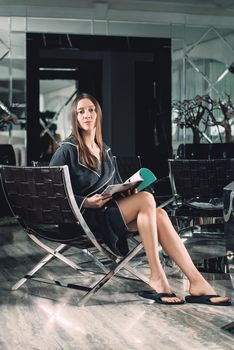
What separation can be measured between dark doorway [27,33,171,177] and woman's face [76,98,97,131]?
189 inches

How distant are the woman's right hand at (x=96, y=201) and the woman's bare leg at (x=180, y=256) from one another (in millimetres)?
327

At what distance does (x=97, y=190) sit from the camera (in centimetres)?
386

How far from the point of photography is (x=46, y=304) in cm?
356

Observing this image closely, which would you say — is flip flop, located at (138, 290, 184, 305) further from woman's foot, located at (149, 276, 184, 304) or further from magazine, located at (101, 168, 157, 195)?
magazine, located at (101, 168, 157, 195)

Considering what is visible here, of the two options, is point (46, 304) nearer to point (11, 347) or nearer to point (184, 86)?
point (11, 347)

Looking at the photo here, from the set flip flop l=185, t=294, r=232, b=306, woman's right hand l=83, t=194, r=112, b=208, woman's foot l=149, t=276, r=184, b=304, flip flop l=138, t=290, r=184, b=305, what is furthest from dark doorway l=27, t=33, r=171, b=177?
flip flop l=185, t=294, r=232, b=306

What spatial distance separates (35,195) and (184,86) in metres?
6.05

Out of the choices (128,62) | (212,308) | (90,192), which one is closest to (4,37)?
(128,62)

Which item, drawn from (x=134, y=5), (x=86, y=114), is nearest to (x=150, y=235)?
(x=86, y=114)

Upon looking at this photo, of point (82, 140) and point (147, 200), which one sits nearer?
point (147, 200)

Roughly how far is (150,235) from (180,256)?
0.22 m

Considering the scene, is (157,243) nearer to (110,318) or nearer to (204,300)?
(204,300)

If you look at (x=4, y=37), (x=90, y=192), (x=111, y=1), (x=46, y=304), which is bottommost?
(x=46, y=304)

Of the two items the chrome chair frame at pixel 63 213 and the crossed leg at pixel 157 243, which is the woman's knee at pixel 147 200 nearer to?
the crossed leg at pixel 157 243
